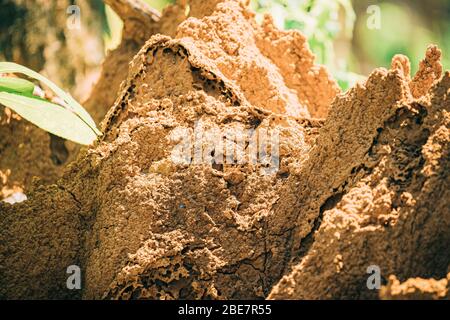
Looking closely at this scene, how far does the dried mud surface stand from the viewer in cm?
138

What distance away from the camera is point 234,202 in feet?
5.30

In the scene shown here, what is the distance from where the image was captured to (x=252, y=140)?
5.47 feet

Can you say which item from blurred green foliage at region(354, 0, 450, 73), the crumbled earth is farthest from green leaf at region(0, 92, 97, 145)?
blurred green foliage at region(354, 0, 450, 73)

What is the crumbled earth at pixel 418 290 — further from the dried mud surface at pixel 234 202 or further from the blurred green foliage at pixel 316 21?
the blurred green foliage at pixel 316 21

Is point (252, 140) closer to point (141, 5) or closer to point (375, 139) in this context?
point (375, 139)

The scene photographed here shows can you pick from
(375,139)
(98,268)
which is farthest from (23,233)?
(375,139)

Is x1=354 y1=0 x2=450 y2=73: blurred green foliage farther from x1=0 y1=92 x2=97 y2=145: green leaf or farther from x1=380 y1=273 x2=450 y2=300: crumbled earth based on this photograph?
x1=380 y1=273 x2=450 y2=300: crumbled earth

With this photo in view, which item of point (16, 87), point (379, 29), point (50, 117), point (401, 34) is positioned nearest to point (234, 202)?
point (50, 117)

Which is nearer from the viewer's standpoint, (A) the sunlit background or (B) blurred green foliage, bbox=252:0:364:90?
(B) blurred green foliage, bbox=252:0:364:90

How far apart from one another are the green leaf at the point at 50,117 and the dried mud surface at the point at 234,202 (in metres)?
0.06

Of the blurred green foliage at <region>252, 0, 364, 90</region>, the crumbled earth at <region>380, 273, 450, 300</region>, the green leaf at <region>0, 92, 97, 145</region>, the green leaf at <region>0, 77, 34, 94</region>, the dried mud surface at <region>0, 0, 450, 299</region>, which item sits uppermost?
the blurred green foliage at <region>252, 0, 364, 90</region>

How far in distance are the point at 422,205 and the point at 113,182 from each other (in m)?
0.71

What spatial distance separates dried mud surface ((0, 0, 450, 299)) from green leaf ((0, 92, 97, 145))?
6cm

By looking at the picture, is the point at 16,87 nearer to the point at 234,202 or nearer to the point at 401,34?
the point at 234,202
